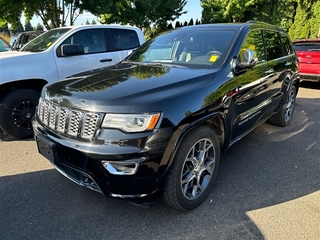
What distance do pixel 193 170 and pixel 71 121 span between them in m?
1.21

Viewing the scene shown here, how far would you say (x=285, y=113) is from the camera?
4.66m

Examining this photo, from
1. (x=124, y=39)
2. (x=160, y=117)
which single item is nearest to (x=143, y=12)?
(x=124, y=39)

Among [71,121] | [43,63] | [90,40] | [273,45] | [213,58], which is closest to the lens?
[71,121]

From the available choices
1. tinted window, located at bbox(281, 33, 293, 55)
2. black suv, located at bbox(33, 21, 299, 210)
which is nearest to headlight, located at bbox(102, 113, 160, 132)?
black suv, located at bbox(33, 21, 299, 210)

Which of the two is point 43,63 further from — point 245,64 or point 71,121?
point 245,64

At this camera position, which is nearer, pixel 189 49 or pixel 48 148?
pixel 48 148

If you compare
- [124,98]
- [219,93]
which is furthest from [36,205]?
[219,93]

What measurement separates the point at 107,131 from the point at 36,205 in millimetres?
1261

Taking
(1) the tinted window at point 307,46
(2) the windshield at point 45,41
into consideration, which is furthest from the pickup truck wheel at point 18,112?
(1) the tinted window at point 307,46

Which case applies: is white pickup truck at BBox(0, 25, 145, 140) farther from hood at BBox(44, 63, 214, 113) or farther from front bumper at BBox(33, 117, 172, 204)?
front bumper at BBox(33, 117, 172, 204)

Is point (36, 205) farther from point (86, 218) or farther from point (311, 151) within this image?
point (311, 151)

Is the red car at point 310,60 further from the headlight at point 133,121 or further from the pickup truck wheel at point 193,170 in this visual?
the headlight at point 133,121

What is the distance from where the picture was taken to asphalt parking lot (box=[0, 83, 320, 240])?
2.21m

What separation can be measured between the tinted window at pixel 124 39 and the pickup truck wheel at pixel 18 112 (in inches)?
78.9
